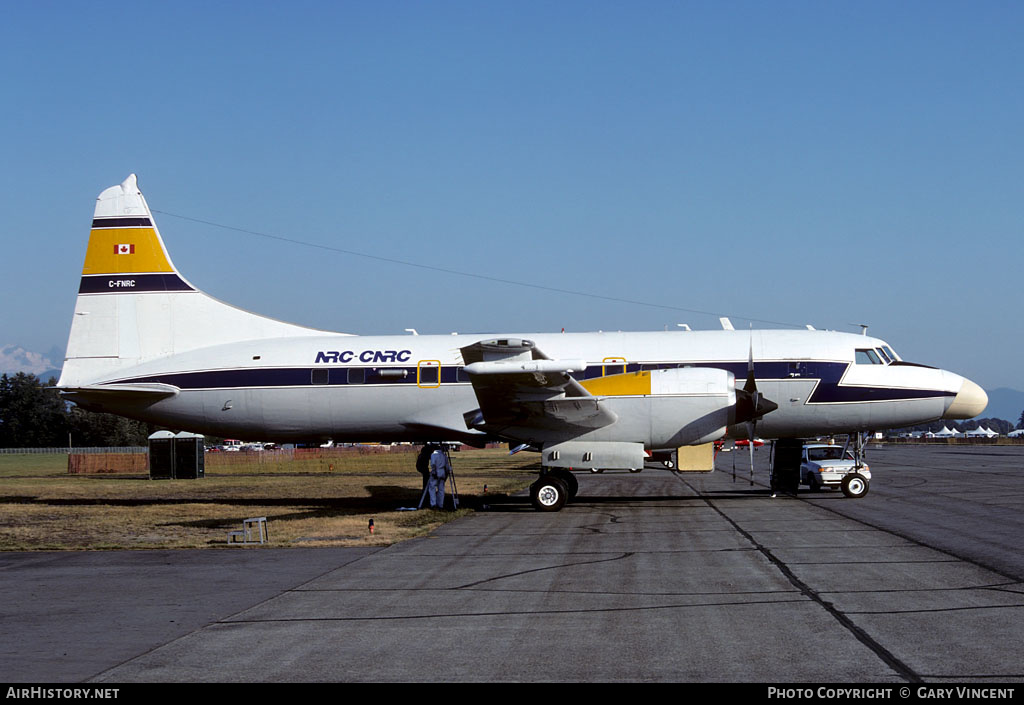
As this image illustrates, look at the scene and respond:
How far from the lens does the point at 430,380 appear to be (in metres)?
24.2

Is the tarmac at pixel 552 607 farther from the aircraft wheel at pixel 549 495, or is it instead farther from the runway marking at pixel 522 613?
the aircraft wheel at pixel 549 495

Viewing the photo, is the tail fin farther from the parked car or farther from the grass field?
the parked car

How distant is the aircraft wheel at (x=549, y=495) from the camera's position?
2242cm

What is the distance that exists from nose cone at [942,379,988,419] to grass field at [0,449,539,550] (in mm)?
13017

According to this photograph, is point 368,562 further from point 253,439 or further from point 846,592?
point 253,439

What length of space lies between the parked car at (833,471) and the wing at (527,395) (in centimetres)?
843

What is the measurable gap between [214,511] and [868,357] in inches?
701

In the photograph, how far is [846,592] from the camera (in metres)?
10.6

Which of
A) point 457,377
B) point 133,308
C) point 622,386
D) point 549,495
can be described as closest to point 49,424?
point 133,308

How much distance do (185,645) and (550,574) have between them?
5392 millimetres

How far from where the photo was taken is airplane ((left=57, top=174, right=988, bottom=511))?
22.0 meters
